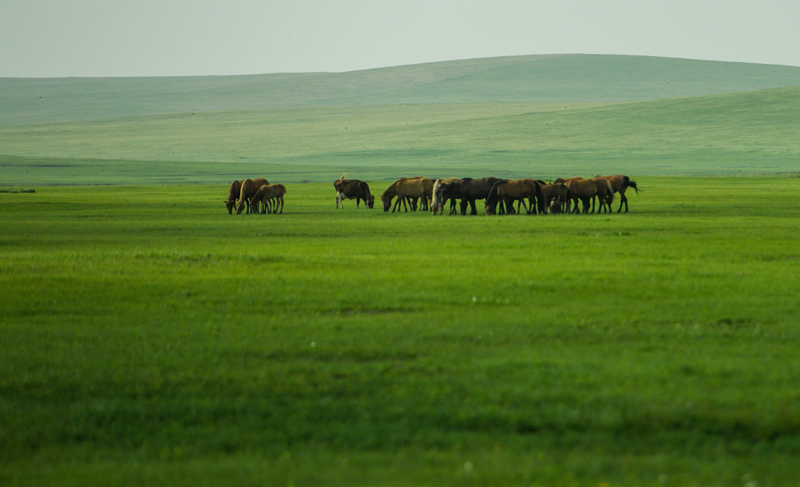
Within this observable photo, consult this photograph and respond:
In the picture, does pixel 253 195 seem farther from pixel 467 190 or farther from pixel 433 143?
pixel 433 143

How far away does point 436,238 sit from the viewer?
2428 cm

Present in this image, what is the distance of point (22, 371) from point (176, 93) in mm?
187601

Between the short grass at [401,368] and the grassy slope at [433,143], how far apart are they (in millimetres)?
65240

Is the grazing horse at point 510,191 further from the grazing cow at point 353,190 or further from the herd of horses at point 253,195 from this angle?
the herd of horses at point 253,195

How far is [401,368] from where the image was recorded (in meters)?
9.24

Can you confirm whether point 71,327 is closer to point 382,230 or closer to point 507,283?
point 507,283

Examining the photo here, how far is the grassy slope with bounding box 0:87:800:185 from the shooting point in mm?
92688

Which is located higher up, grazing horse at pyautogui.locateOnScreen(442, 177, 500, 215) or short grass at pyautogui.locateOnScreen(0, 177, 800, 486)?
grazing horse at pyautogui.locateOnScreen(442, 177, 500, 215)

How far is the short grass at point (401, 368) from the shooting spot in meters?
6.72

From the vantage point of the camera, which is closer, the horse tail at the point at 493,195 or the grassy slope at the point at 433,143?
the horse tail at the point at 493,195

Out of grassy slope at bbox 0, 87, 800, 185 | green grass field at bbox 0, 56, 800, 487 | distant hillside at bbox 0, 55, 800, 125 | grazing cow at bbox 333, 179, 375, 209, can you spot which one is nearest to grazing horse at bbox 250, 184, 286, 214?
grazing cow at bbox 333, 179, 375, 209

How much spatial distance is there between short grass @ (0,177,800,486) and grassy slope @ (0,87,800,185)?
6524 centimetres

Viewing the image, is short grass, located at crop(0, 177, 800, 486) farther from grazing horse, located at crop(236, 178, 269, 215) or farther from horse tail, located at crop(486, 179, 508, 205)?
grazing horse, located at crop(236, 178, 269, 215)

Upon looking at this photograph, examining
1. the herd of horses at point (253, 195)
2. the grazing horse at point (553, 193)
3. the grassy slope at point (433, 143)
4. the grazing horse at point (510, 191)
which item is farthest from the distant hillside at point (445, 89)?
the grazing horse at point (510, 191)
